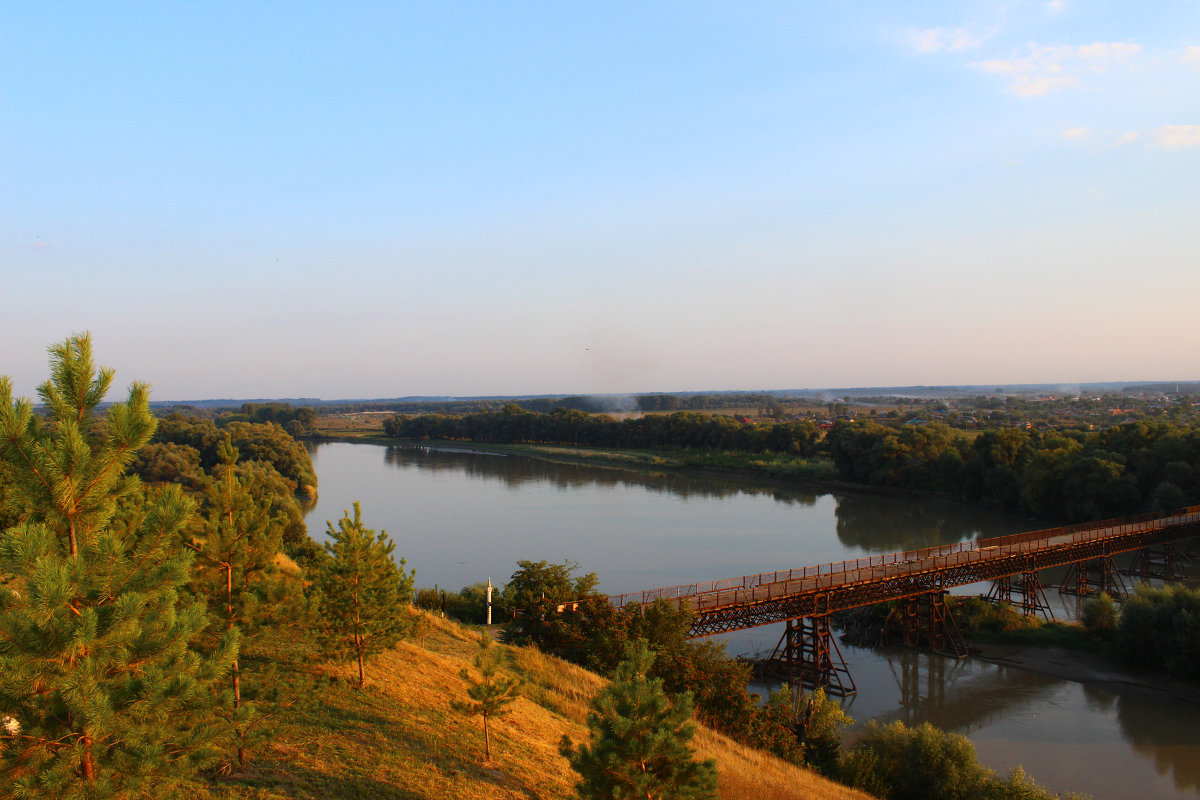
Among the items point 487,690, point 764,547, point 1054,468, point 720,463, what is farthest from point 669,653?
point 720,463

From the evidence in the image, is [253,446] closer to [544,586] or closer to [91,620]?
[544,586]

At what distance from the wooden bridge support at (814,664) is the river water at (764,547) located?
67 cm

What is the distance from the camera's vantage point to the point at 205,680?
5.74 meters

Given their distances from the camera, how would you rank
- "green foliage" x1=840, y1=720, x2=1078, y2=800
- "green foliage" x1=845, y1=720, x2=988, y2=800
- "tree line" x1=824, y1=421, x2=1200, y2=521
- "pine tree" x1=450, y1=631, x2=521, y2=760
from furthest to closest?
"tree line" x1=824, y1=421, x2=1200, y2=521, "green foliage" x1=845, y1=720, x2=988, y2=800, "green foliage" x1=840, y1=720, x2=1078, y2=800, "pine tree" x1=450, y1=631, x2=521, y2=760

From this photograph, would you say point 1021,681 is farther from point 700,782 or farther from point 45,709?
point 45,709

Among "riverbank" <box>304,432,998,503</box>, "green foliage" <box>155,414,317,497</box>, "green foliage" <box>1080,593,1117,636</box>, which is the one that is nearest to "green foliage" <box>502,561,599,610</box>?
"green foliage" <box>1080,593,1117,636</box>

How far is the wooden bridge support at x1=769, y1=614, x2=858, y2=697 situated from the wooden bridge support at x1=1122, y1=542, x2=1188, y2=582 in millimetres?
21331

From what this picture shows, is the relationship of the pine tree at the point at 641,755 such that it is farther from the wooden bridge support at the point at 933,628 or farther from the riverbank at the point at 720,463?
the riverbank at the point at 720,463

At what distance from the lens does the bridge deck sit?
71.9ft

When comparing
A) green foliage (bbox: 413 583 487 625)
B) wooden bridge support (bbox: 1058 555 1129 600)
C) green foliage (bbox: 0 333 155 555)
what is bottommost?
wooden bridge support (bbox: 1058 555 1129 600)

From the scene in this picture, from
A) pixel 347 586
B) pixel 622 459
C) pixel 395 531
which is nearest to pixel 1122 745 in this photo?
pixel 347 586

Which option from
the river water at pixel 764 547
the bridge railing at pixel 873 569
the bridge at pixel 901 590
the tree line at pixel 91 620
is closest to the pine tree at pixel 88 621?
the tree line at pixel 91 620

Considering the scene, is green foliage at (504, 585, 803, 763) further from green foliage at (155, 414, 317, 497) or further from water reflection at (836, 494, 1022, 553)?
green foliage at (155, 414, 317, 497)

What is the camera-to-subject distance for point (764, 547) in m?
41.8
